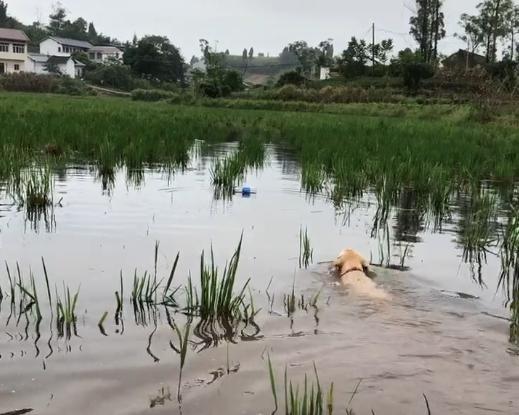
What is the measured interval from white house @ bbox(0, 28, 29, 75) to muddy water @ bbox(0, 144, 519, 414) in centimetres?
5816

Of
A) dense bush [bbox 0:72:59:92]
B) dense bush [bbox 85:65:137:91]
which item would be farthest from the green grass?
dense bush [bbox 85:65:137:91]

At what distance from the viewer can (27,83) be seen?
4284cm

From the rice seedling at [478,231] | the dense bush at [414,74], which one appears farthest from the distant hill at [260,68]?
the rice seedling at [478,231]

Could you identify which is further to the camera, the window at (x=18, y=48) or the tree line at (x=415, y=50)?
the window at (x=18, y=48)

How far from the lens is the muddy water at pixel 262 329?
2.39 m

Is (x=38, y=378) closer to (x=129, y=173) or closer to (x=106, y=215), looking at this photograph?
(x=106, y=215)

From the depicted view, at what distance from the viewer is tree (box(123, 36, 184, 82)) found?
60.9 m

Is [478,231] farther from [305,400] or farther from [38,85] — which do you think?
[38,85]

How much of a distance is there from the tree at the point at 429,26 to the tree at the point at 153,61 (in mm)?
26865

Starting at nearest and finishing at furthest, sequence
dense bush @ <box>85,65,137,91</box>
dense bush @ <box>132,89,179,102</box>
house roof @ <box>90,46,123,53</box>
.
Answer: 1. dense bush @ <box>132,89,179,102</box>
2. dense bush @ <box>85,65,137,91</box>
3. house roof @ <box>90,46,123,53</box>

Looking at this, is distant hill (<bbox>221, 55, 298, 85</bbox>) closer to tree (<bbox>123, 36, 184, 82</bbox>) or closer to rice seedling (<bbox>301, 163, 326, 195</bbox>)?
tree (<bbox>123, 36, 184, 82</bbox>)

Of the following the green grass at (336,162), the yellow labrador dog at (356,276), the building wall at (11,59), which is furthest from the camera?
the building wall at (11,59)

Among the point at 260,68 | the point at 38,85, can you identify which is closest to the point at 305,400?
the point at 38,85

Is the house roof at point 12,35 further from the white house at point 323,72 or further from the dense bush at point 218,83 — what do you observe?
the white house at point 323,72
